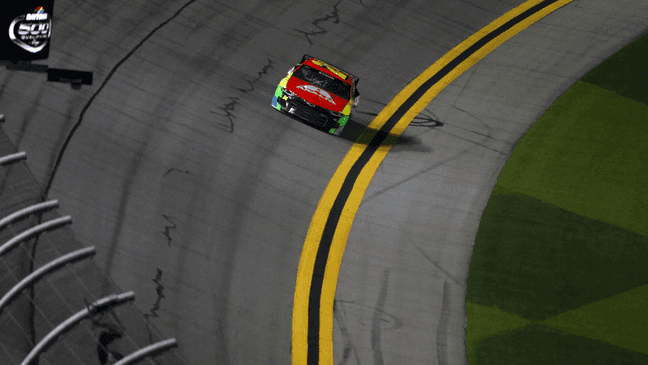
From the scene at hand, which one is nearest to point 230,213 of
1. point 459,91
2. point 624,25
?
point 459,91

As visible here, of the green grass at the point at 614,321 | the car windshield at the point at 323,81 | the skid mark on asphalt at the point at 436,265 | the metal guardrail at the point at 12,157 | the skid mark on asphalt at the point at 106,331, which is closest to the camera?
the skid mark on asphalt at the point at 106,331

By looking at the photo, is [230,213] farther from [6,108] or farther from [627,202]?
[627,202]

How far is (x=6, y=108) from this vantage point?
1405cm

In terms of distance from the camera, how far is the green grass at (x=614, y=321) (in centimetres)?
1191

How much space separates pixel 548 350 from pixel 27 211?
35.7 ft

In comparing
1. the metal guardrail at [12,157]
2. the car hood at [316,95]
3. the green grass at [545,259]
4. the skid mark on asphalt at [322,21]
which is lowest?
the metal guardrail at [12,157]

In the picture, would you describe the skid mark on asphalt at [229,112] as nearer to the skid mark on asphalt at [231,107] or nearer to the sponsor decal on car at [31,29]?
the skid mark on asphalt at [231,107]

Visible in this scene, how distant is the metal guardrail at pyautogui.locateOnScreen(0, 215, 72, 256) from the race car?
5.66 meters

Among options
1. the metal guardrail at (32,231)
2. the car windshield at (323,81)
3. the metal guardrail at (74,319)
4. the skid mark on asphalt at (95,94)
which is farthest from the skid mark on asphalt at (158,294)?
the car windshield at (323,81)

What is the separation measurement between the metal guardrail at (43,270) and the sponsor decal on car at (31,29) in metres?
4.69

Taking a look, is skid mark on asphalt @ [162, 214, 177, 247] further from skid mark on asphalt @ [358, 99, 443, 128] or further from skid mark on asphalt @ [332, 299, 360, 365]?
skid mark on asphalt @ [358, 99, 443, 128]

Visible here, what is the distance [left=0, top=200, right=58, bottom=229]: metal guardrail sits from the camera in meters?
11.4

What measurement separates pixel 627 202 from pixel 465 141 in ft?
13.6

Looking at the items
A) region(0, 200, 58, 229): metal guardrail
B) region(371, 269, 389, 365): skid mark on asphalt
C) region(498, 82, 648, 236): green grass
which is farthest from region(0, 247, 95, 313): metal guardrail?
region(498, 82, 648, 236): green grass
